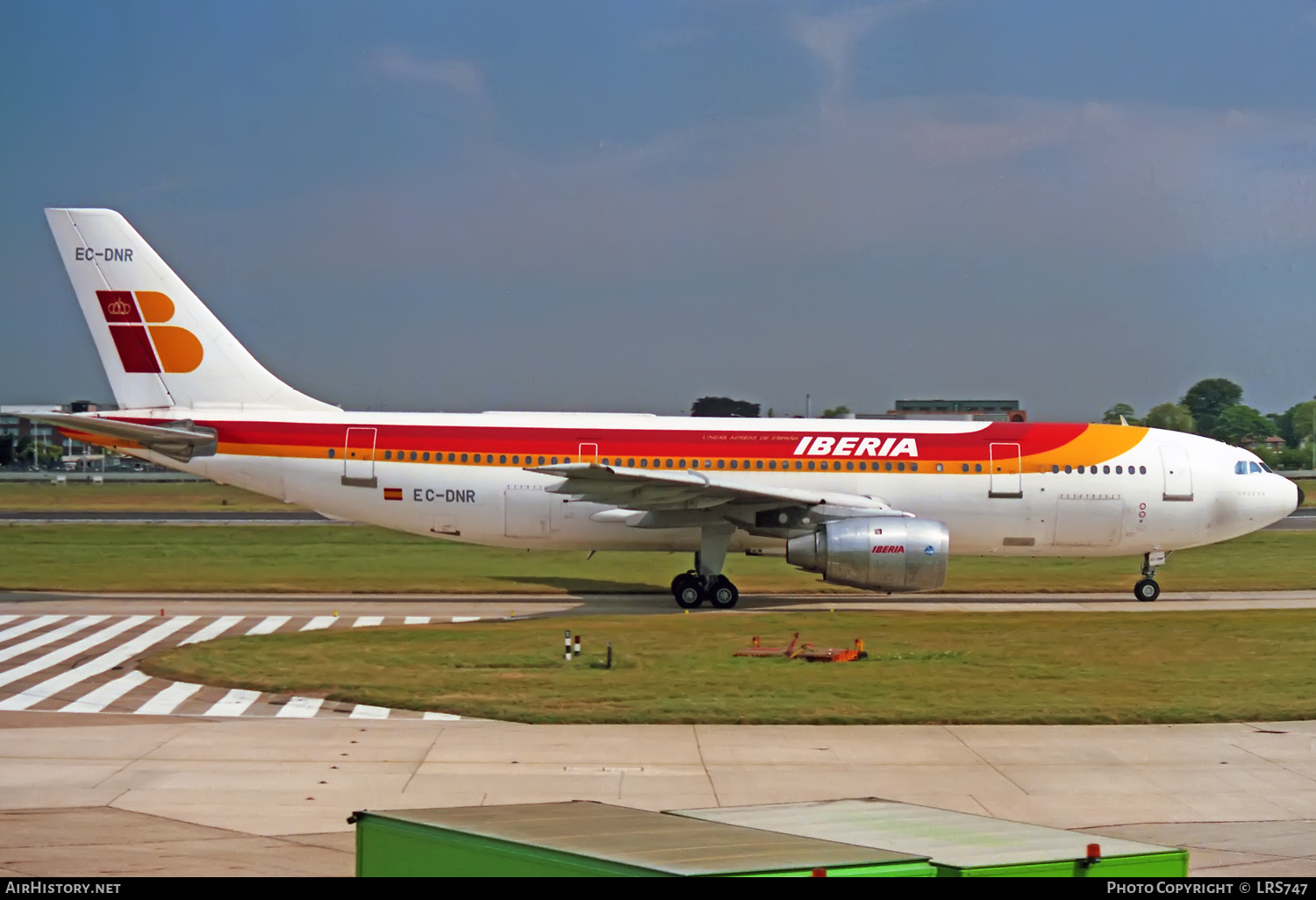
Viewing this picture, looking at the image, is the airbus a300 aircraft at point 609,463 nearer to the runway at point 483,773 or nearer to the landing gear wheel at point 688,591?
the landing gear wheel at point 688,591

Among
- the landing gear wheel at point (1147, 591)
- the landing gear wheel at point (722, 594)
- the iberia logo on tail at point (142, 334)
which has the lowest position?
the landing gear wheel at point (722, 594)

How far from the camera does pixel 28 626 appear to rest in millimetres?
27812

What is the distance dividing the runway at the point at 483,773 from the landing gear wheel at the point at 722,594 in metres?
14.1

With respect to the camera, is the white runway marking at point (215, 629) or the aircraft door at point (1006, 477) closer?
the white runway marking at point (215, 629)

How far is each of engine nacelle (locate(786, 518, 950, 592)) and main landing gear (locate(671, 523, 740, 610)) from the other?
2.62 meters

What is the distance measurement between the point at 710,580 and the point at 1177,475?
36.3 ft

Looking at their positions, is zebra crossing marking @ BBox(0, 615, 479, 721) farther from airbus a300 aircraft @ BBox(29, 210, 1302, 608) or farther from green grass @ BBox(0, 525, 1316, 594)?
green grass @ BBox(0, 525, 1316, 594)

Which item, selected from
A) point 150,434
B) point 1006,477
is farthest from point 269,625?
point 1006,477

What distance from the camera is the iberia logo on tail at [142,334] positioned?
1342 inches

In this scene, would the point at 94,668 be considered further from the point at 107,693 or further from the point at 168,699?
the point at 168,699

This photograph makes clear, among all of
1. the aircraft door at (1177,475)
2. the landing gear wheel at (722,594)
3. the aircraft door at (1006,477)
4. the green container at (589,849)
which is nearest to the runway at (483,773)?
the green container at (589,849)

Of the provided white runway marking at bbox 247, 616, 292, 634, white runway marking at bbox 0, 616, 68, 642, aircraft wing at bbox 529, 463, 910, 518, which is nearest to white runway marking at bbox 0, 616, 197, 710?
white runway marking at bbox 247, 616, 292, 634

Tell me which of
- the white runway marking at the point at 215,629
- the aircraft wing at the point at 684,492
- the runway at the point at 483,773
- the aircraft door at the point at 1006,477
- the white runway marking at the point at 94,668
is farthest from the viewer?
the aircraft door at the point at 1006,477

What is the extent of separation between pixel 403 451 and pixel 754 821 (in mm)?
26757
